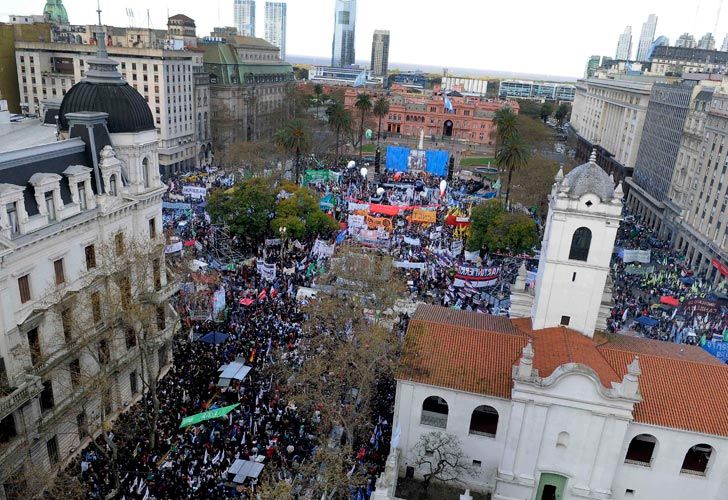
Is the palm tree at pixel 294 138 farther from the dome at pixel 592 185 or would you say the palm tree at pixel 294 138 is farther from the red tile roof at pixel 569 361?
the dome at pixel 592 185

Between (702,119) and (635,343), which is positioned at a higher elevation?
(702,119)

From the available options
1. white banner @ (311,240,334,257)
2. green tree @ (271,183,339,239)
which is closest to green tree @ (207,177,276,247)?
green tree @ (271,183,339,239)

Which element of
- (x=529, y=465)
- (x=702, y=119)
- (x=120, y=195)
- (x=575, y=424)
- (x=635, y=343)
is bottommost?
(x=529, y=465)

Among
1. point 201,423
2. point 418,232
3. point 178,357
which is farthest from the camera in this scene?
point 418,232

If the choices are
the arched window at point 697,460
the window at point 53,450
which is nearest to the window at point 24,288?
the window at point 53,450

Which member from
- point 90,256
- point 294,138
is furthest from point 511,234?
point 90,256

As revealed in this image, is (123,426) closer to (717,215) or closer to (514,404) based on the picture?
(514,404)

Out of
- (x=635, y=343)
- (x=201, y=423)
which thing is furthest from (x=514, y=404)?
(x=201, y=423)

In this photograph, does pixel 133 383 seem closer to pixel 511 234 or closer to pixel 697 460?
pixel 697 460
